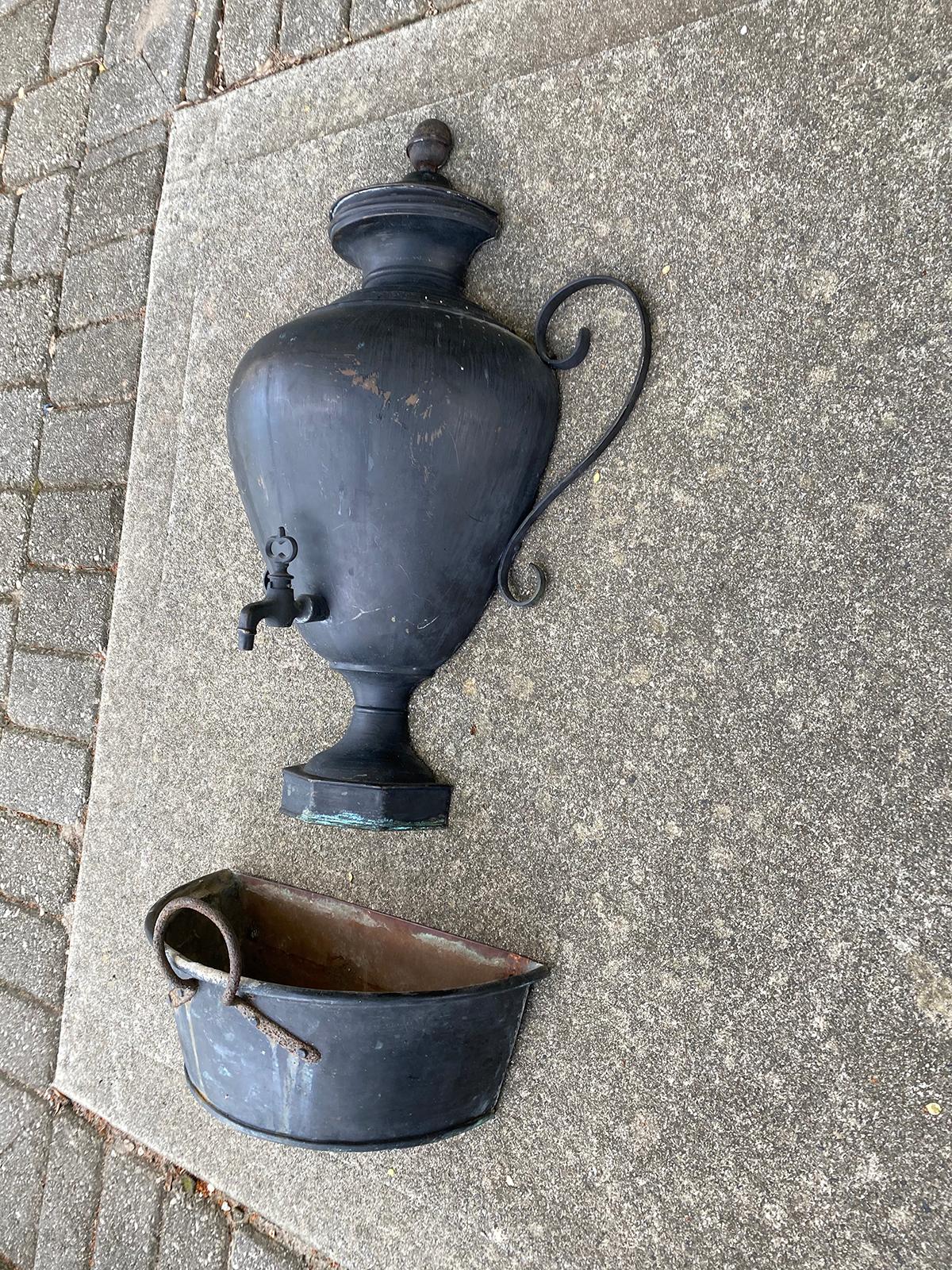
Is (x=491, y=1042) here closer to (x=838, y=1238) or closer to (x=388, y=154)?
(x=838, y=1238)

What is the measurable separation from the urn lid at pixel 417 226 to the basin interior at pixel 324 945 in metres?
0.92

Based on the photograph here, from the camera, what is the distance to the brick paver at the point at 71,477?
167 centimetres

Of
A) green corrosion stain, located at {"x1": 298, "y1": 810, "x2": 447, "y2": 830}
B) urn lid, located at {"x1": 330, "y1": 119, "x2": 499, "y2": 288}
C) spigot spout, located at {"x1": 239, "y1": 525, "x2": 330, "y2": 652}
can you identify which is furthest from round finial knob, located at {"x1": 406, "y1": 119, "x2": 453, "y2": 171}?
green corrosion stain, located at {"x1": 298, "y1": 810, "x2": 447, "y2": 830}

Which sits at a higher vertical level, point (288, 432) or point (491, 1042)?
point (288, 432)

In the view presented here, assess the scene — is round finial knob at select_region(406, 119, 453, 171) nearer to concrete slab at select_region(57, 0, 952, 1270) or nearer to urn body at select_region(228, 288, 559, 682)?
concrete slab at select_region(57, 0, 952, 1270)

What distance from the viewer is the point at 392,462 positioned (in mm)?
1113

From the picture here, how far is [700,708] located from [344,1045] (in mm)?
591

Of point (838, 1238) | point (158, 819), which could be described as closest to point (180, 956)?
point (158, 819)

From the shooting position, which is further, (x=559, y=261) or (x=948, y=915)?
(x=559, y=261)

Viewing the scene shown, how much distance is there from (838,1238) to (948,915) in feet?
1.25

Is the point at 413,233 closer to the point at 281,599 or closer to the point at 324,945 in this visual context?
the point at 281,599

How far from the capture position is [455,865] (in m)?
1.31

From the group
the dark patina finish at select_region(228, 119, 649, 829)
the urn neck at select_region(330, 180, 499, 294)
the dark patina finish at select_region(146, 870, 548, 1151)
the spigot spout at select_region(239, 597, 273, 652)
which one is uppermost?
the urn neck at select_region(330, 180, 499, 294)

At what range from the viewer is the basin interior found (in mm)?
1268
